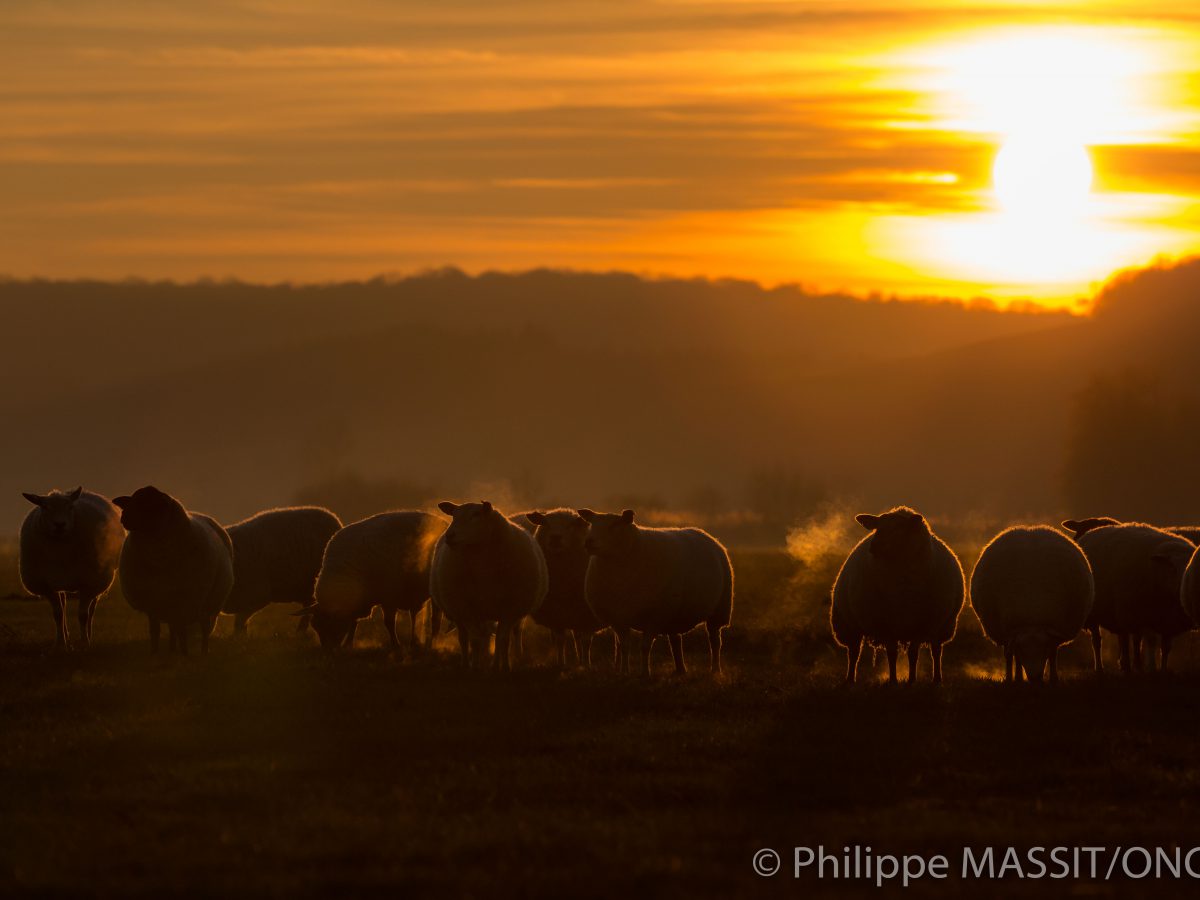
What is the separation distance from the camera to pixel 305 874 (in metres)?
11.2

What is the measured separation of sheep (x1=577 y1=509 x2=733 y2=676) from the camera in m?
A: 23.4

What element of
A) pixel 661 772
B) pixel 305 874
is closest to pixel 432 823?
pixel 305 874

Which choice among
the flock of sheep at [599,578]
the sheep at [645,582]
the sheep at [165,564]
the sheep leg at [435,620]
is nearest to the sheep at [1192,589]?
the flock of sheep at [599,578]

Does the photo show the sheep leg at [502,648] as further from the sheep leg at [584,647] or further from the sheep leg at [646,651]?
the sheep leg at [584,647]

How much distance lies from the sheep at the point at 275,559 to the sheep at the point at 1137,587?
11.6m

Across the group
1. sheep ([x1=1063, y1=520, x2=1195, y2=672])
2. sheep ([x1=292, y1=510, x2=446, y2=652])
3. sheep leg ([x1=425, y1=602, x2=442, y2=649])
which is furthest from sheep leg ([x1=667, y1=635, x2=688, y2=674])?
sheep ([x1=1063, y1=520, x2=1195, y2=672])

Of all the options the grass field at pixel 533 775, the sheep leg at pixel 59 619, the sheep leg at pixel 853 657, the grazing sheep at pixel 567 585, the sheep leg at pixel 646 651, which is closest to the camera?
the grass field at pixel 533 775

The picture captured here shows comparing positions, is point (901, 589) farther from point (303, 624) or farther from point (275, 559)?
point (275, 559)

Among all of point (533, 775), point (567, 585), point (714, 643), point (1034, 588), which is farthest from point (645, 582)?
point (533, 775)

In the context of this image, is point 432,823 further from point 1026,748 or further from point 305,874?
point 1026,748

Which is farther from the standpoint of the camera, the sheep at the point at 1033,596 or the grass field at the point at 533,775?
the sheep at the point at 1033,596

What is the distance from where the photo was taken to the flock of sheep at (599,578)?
21.6 meters

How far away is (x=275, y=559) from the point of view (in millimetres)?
28016

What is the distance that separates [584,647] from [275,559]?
517cm
